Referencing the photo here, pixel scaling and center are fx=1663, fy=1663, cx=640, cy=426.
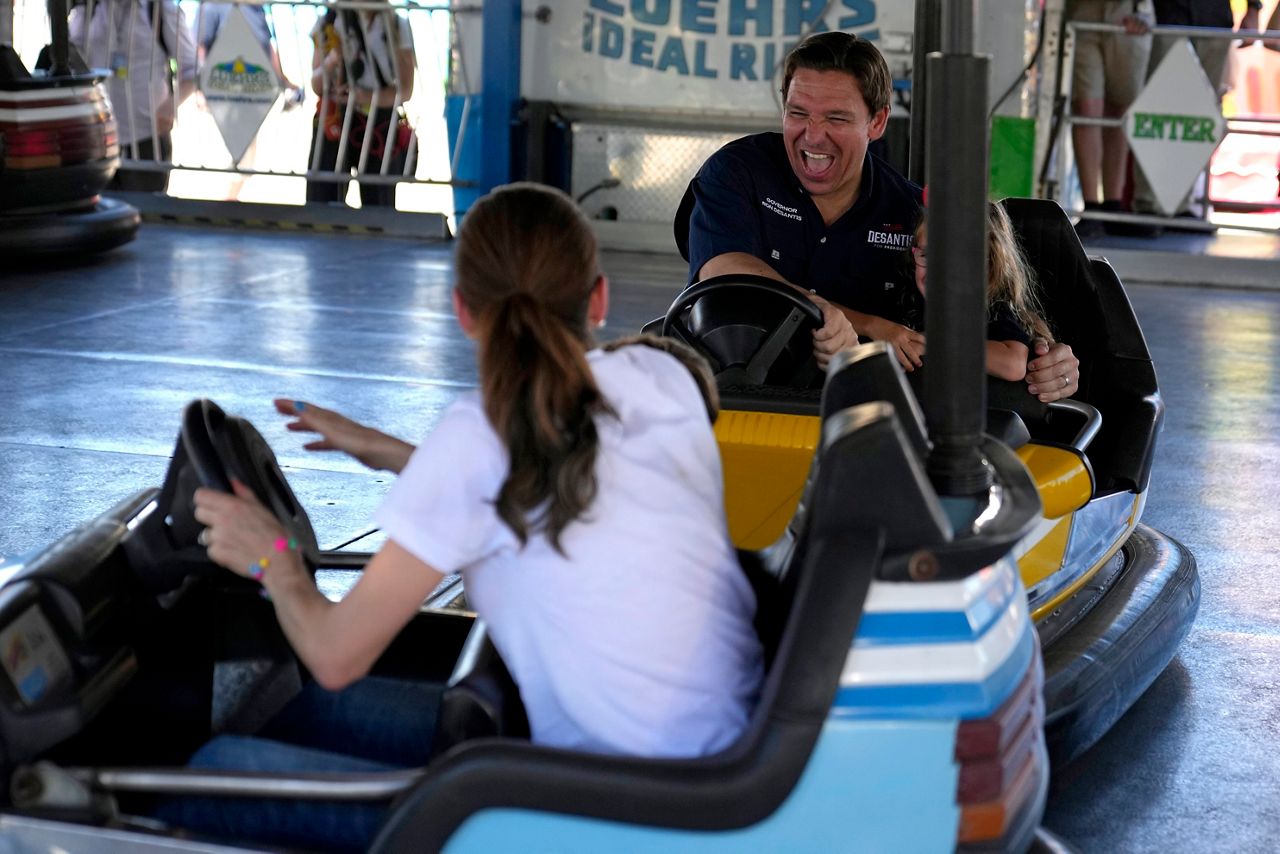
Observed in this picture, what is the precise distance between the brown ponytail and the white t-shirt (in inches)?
0.8

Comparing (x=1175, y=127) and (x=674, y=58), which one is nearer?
(x=1175, y=127)

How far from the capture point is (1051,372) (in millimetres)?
2760

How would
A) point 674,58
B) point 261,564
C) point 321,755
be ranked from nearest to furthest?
point 261,564
point 321,755
point 674,58

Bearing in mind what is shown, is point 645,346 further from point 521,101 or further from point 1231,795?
point 521,101

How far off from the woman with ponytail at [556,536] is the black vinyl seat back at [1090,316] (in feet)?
5.09

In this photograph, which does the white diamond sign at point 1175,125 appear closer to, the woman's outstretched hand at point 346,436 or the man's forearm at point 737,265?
the man's forearm at point 737,265

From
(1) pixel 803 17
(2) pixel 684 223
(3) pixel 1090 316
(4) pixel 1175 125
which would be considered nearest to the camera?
(3) pixel 1090 316

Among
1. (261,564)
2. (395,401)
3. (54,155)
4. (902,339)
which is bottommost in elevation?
(395,401)

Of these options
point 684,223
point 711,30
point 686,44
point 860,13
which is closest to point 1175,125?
point 860,13

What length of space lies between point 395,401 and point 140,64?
4.58 m

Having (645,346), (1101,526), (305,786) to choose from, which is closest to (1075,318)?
(1101,526)

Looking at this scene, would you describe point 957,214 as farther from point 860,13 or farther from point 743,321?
point 860,13

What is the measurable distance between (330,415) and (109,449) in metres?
2.30

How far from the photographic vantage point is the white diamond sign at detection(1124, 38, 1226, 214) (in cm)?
712
